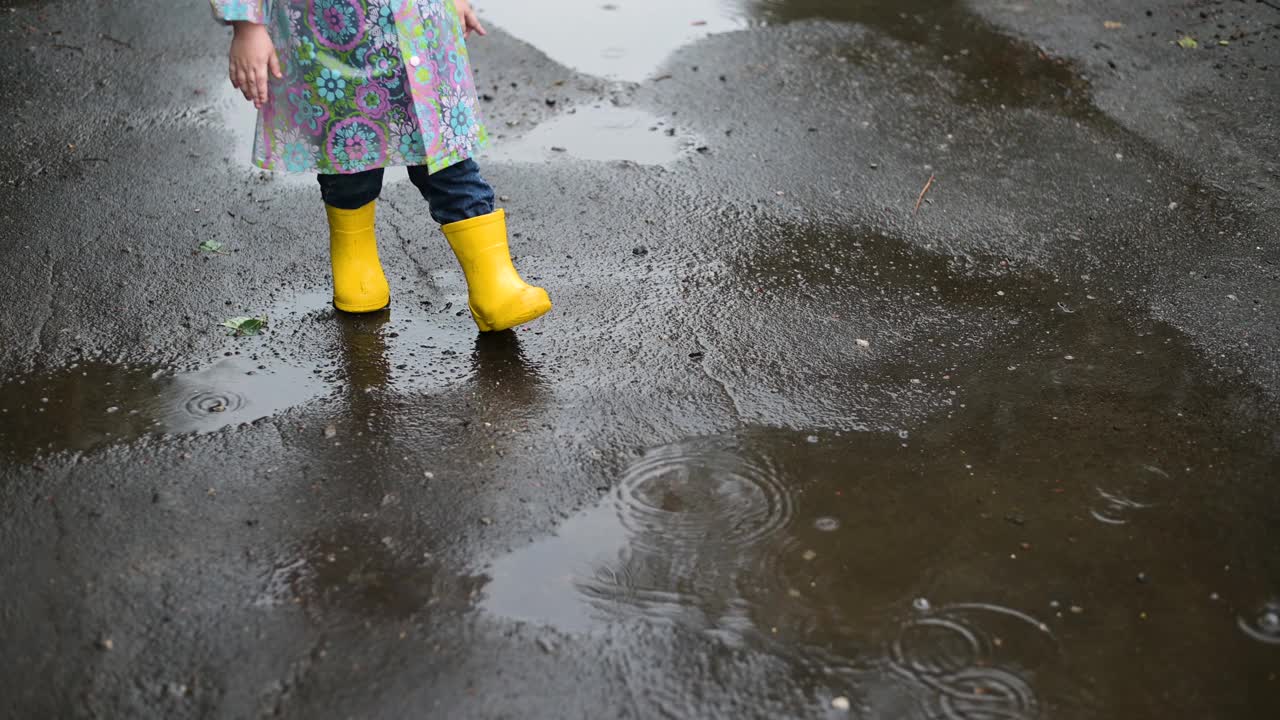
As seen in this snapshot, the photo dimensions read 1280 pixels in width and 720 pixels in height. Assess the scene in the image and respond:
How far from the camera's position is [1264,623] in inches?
91.2

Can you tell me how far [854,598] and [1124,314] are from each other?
168cm

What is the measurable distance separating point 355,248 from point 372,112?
1.55 ft

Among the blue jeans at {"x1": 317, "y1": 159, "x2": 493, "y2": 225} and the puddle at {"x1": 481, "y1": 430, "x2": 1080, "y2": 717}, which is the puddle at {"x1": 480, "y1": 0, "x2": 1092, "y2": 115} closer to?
the blue jeans at {"x1": 317, "y1": 159, "x2": 493, "y2": 225}

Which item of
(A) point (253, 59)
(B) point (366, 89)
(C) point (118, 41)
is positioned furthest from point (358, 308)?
(C) point (118, 41)

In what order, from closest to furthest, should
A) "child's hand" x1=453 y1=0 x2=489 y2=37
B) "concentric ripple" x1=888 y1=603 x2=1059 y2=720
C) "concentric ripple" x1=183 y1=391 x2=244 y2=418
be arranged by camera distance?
"concentric ripple" x1=888 y1=603 x2=1059 y2=720, "concentric ripple" x1=183 y1=391 x2=244 y2=418, "child's hand" x1=453 y1=0 x2=489 y2=37

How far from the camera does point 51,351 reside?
3.20 meters

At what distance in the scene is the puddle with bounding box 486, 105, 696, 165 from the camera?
15.1ft

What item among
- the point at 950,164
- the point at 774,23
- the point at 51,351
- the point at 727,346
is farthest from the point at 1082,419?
the point at 774,23

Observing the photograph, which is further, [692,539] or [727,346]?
[727,346]

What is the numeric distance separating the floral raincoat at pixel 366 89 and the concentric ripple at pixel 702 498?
1053 millimetres

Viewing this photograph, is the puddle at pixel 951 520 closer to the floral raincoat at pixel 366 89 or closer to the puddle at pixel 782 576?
the puddle at pixel 782 576

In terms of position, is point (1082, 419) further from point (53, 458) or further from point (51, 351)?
point (51, 351)

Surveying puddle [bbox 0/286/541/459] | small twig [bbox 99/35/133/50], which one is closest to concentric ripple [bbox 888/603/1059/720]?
puddle [bbox 0/286/541/459]

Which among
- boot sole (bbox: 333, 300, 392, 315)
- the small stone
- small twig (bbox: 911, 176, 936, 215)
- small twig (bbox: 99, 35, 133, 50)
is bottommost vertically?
small twig (bbox: 99, 35, 133, 50)
